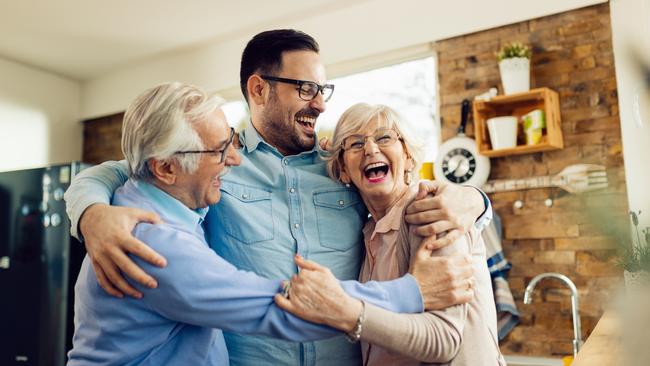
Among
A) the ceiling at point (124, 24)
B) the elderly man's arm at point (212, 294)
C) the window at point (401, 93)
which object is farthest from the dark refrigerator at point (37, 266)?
the elderly man's arm at point (212, 294)

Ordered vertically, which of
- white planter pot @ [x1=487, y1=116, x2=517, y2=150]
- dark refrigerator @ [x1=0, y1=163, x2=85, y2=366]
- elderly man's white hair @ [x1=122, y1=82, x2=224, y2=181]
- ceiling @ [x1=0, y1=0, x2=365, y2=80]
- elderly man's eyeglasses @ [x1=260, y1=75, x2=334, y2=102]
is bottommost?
dark refrigerator @ [x1=0, y1=163, x2=85, y2=366]

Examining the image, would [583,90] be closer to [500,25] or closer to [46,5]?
[500,25]

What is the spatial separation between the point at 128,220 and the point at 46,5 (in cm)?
357

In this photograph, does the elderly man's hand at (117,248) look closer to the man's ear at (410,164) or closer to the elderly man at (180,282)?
the elderly man at (180,282)

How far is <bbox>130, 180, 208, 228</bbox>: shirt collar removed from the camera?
1207 millimetres

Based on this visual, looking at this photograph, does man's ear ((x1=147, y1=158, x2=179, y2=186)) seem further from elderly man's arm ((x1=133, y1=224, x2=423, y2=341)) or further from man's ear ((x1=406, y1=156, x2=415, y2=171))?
man's ear ((x1=406, y1=156, x2=415, y2=171))

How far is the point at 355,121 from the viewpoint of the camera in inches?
61.6

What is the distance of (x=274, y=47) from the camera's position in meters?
1.74

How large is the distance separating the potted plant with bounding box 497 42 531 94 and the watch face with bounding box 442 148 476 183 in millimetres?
434

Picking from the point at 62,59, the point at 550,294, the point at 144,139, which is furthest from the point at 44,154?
the point at 144,139

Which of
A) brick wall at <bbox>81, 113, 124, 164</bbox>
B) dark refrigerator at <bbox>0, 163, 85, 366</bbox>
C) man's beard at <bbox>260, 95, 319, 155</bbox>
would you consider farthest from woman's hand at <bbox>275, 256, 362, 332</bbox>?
brick wall at <bbox>81, 113, 124, 164</bbox>

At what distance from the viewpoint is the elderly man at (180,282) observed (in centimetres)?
107

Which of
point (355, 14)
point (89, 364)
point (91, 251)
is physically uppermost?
point (355, 14)

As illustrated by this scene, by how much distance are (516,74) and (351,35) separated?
4.28 ft
